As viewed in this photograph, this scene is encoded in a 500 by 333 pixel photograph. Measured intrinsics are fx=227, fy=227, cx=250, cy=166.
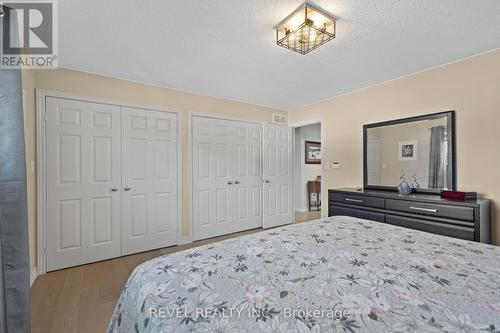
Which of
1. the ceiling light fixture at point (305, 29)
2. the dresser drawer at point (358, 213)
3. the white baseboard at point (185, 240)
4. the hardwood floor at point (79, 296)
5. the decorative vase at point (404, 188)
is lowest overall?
the hardwood floor at point (79, 296)

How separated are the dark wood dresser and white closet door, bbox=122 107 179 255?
2.49 meters

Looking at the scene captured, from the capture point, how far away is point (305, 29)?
1.84 metres

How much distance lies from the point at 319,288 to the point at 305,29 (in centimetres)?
186

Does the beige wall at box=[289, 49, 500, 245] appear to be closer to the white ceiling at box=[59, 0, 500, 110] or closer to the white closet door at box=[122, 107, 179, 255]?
the white ceiling at box=[59, 0, 500, 110]

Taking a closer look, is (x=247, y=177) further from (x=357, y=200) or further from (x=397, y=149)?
(x=397, y=149)

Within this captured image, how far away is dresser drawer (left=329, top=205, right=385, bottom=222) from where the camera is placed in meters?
2.72

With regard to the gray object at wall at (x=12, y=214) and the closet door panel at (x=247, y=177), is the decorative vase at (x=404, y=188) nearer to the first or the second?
the closet door panel at (x=247, y=177)

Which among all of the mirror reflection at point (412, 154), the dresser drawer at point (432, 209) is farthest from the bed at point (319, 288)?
the mirror reflection at point (412, 154)

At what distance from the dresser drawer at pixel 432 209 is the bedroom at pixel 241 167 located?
0.05 ft

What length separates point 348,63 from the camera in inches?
99.7

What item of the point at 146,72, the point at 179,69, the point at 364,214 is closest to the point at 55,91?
the point at 146,72

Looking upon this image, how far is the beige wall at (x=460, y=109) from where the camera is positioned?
7.38 feet

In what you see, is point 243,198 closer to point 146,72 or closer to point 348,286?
point 146,72

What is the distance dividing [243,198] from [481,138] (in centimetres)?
311
